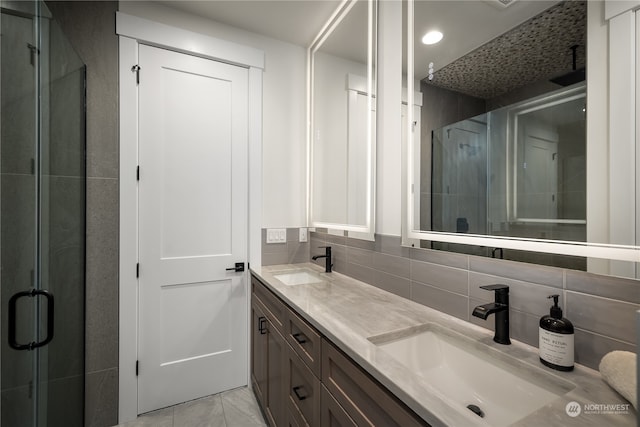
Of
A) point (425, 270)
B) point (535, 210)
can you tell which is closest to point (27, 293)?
point (425, 270)

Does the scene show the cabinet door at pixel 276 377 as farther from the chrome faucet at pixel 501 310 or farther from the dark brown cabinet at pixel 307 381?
the chrome faucet at pixel 501 310

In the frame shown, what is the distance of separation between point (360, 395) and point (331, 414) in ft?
0.75

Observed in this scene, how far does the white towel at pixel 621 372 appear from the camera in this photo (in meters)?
0.57

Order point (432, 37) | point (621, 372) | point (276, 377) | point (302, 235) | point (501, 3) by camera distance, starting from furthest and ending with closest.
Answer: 1. point (302, 235)
2. point (276, 377)
3. point (432, 37)
4. point (501, 3)
5. point (621, 372)

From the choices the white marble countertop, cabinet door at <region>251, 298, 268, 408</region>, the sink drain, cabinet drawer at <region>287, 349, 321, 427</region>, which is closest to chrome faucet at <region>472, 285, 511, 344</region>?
the white marble countertop

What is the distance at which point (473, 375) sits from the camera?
2.83ft

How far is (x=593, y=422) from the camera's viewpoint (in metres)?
0.53

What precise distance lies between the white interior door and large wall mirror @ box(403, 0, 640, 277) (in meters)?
1.34

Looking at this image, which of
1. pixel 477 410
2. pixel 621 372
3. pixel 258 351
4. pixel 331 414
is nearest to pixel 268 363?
pixel 258 351

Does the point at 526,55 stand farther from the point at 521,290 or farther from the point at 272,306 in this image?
the point at 272,306

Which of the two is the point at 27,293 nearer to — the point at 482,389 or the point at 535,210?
the point at 482,389

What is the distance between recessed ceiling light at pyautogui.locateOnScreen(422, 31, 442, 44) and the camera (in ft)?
3.99

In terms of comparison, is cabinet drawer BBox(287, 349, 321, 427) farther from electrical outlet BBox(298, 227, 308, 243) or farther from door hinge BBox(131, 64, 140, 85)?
door hinge BBox(131, 64, 140, 85)

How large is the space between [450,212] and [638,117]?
0.60 metres
